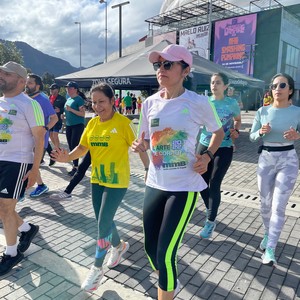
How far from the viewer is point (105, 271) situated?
121 inches

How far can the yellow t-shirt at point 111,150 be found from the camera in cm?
280

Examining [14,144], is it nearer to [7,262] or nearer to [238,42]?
[7,262]

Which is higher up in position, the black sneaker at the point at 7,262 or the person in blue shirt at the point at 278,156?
the person in blue shirt at the point at 278,156

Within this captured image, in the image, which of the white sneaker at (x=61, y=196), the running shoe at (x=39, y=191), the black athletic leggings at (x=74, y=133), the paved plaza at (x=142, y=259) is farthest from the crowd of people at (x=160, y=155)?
the black athletic leggings at (x=74, y=133)

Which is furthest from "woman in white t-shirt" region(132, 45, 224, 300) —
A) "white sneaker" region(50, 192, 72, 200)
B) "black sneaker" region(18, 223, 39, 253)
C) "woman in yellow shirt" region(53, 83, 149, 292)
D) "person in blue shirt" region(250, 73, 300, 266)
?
"white sneaker" region(50, 192, 72, 200)

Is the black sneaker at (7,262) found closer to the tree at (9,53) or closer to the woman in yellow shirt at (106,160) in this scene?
the woman in yellow shirt at (106,160)

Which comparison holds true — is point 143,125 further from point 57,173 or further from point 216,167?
point 57,173

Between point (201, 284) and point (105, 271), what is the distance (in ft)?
3.22

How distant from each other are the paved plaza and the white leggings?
17.0 inches

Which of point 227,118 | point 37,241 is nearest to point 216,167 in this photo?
point 227,118

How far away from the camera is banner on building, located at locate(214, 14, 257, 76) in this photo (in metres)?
31.7

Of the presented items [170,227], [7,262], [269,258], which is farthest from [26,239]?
[269,258]

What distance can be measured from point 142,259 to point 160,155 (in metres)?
1.58

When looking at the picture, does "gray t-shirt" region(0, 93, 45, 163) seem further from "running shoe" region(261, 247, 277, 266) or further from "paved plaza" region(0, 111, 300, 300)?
"running shoe" region(261, 247, 277, 266)
